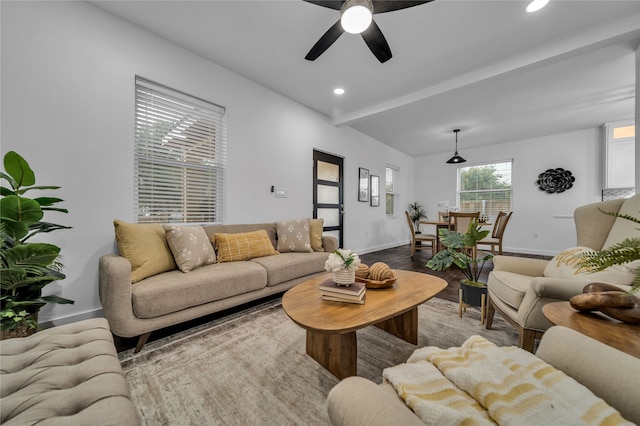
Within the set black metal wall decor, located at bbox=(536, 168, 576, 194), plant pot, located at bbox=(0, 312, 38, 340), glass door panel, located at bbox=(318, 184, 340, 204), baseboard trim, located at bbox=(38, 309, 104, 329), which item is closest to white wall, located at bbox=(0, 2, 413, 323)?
baseboard trim, located at bbox=(38, 309, 104, 329)

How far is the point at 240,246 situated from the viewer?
8.25ft

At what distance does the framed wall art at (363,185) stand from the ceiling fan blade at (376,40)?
317 cm

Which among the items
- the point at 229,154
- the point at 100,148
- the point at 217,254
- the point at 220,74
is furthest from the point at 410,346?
the point at 220,74

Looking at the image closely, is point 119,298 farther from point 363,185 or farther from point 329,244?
point 363,185

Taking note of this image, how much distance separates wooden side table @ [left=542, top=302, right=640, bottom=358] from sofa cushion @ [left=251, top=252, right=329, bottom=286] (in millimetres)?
1967

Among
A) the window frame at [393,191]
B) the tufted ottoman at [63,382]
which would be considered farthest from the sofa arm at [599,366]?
the window frame at [393,191]

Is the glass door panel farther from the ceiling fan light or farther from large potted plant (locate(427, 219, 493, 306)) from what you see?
the ceiling fan light

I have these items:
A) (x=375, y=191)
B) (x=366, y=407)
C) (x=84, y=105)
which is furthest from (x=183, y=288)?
Result: (x=375, y=191)

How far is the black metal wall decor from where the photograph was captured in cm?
509

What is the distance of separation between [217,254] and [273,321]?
0.92 meters

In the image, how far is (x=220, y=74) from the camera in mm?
2959

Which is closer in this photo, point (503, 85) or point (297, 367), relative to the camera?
point (297, 367)

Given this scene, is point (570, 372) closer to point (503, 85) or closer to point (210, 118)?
point (210, 118)

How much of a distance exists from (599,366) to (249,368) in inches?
61.6
